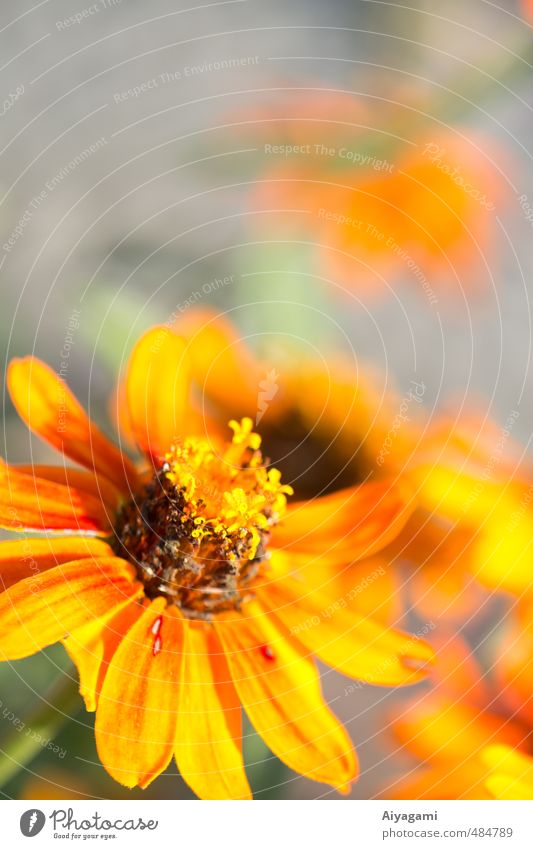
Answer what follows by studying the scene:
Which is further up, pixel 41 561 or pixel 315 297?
pixel 315 297

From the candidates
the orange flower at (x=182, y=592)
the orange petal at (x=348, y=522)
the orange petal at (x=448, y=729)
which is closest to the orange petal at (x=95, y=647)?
the orange flower at (x=182, y=592)

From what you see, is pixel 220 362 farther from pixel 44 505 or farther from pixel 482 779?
pixel 482 779

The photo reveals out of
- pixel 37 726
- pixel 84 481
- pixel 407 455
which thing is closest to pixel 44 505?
pixel 84 481

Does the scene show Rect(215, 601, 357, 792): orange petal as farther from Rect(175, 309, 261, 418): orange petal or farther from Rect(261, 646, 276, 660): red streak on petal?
Rect(175, 309, 261, 418): orange petal
